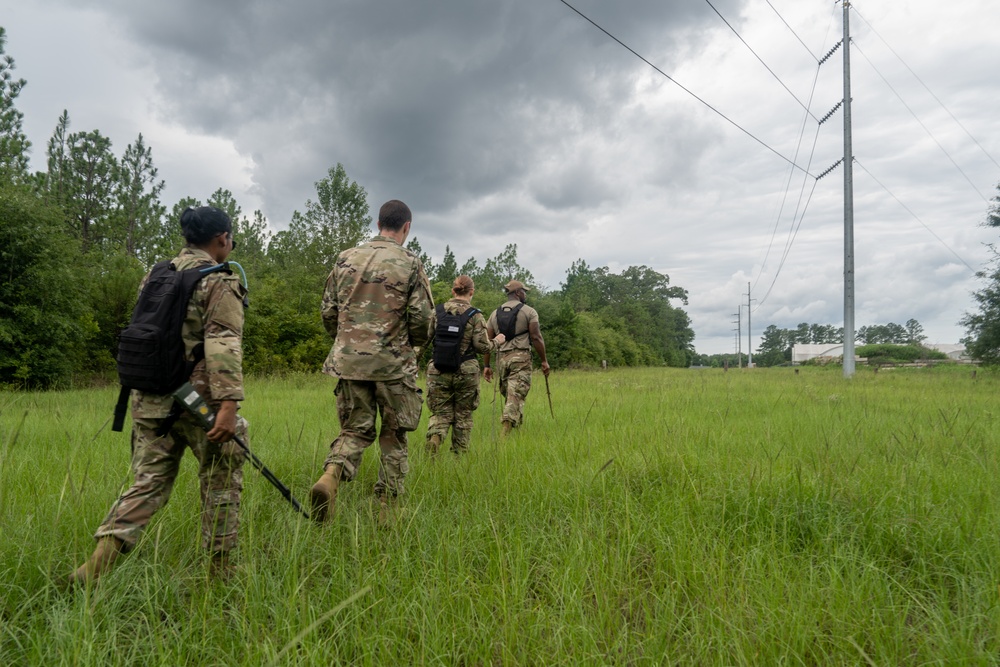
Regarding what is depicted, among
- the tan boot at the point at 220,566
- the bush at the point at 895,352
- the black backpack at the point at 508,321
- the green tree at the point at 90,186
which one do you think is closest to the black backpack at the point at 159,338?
the tan boot at the point at 220,566

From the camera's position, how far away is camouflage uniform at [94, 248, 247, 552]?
241cm

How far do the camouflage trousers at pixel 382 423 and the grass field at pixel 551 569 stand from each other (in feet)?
0.86

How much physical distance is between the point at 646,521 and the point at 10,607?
2986 millimetres

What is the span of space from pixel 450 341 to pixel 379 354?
6.18 feet

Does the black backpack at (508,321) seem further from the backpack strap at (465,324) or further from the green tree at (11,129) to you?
the green tree at (11,129)

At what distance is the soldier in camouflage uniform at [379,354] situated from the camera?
355 cm

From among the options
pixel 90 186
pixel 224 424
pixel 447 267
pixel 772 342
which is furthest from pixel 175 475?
pixel 772 342

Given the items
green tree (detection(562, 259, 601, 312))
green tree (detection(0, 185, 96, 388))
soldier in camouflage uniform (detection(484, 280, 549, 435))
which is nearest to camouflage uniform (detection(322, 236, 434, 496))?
soldier in camouflage uniform (detection(484, 280, 549, 435))

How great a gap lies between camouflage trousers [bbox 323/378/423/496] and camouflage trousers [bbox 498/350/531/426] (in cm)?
319

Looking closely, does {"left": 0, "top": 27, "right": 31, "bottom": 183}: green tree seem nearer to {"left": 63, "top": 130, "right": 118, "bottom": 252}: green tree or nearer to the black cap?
{"left": 63, "top": 130, "right": 118, "bottom": 252}: green tree

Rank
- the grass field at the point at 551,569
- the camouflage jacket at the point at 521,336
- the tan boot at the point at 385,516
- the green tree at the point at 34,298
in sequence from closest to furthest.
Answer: the grass field at the point at 551,569, the tan boot at the point at 385,516, the camouflage jacket at the point at 521,336, the green tree at the point at 34,298

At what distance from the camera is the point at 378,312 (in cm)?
361

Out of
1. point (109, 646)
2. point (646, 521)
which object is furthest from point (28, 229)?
point (646, 521)

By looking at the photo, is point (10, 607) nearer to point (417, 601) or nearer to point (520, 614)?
point (417, 601)
